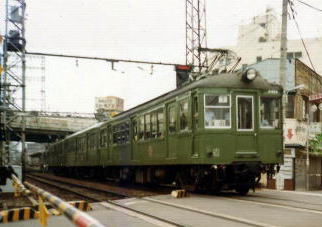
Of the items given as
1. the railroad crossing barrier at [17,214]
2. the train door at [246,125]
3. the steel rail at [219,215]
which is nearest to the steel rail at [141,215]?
the steel rail at [219,215]

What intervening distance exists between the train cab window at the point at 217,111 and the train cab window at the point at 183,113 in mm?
796

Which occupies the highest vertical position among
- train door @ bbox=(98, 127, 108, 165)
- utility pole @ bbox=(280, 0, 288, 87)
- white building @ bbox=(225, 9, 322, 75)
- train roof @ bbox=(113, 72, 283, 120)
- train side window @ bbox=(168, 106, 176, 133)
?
white building @ bbox=(225, 9, 322, 75)

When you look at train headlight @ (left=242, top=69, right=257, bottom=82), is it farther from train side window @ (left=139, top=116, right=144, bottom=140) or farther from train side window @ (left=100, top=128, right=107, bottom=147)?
train side window @ (left=100, top=128, right=107, bottom=147)

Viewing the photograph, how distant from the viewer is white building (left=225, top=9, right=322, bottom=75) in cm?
5299

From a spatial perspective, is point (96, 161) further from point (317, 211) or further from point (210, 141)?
point (317, 211)

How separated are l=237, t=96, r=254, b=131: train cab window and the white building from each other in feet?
129

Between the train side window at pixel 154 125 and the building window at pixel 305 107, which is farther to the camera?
the building window at pixel 305 107

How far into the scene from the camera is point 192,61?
115ft

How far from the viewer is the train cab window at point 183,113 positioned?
1387 centimetres

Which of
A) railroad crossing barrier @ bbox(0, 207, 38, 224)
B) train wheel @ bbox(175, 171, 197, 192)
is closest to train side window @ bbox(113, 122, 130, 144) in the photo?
train wheel @ bbox(175, 171, 197, 192)

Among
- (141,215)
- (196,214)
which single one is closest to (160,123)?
(141,215)

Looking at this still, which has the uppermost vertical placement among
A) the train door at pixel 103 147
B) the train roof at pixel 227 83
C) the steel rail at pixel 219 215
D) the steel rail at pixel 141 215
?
the train roof at pixel 227 83

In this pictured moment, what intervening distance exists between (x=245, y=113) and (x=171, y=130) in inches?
92.2

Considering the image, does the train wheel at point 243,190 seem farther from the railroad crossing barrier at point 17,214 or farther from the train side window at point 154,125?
the railroad crossing barrier at point 17,214
